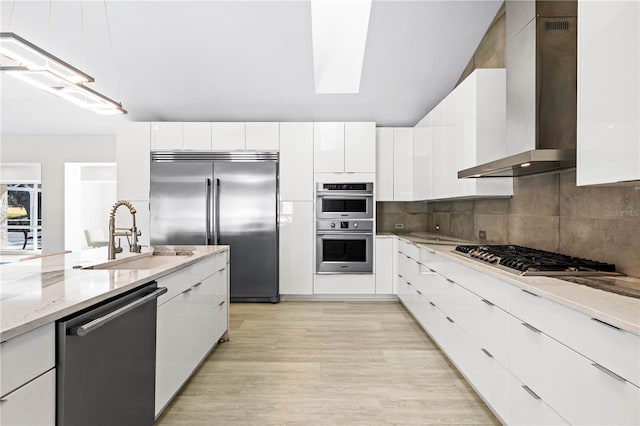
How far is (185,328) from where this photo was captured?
2.45 metres

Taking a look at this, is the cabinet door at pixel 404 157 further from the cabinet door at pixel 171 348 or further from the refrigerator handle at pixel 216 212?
the cabinet door at pixel 171 348

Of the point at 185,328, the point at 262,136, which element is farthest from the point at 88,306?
the point at 262,136

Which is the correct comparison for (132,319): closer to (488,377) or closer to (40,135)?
(488,377)

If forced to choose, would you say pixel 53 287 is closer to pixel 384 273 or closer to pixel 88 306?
pixel 88 306

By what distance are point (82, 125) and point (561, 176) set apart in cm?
673

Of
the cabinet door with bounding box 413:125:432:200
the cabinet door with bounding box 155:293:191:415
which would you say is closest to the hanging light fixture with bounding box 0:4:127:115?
the cabinet door with bounding box 155:293:191:415

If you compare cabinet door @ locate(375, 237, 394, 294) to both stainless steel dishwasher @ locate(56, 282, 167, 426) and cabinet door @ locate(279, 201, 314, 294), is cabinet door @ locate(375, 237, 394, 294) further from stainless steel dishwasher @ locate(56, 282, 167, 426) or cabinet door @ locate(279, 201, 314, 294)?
stainless steel dishwasher @ locate(56, 282, 167, 426)

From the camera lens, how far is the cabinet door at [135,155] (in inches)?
197

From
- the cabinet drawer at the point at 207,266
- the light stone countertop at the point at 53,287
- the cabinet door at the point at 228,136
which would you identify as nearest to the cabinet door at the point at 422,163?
the cabinet door at the point at 228,136

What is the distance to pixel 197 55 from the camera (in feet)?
14.6

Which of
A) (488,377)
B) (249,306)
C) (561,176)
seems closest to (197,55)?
(249,306)

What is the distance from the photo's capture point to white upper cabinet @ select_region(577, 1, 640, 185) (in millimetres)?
1441

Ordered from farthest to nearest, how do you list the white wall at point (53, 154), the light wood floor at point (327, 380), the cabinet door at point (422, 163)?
the white wall at point (53, 154) → the cabinet door at point (422, 163) → the light wood floor at point (327, 380)

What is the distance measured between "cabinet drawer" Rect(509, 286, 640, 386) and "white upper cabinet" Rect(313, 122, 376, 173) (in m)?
3.34
